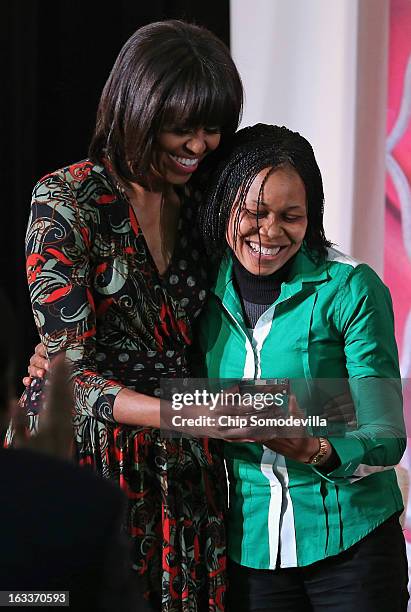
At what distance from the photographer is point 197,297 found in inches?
70.2

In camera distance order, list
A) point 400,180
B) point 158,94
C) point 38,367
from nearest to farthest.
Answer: point 158,94 → point 38,367 → point 400,180

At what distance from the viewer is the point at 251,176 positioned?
1.74 m

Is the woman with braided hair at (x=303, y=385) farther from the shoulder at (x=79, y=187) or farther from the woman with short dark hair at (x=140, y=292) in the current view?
the shoulder at (x=79, y=187)

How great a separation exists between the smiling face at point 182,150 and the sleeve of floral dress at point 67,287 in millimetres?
152

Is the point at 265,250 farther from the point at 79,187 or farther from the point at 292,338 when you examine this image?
the point at 79,187

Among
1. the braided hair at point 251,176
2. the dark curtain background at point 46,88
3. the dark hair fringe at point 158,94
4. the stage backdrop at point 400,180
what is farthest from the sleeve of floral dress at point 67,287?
the stage backdrop at point 400,180

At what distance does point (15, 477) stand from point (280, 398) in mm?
714

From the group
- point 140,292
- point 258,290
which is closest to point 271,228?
point 258,290

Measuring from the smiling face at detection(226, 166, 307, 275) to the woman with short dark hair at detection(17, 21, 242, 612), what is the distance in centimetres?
11

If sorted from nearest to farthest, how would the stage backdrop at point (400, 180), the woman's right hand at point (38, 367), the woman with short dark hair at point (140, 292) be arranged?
1. the woman with short dark hair at point (140, 292)
2. the woman's right hand at point (38, 367)
3. the stage backdrop at point (400, 180)

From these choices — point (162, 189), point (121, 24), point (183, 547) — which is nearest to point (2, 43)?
point (121, 24)

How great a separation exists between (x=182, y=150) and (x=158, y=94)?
0.31ft

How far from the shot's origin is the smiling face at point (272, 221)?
1722mm

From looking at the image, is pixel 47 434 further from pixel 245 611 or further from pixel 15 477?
pixel 245 611
